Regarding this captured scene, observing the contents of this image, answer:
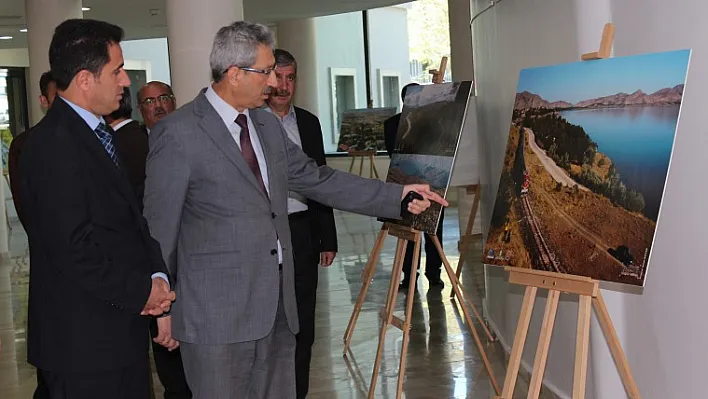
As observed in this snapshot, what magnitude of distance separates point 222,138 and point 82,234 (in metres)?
0.66

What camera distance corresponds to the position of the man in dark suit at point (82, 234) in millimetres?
2959

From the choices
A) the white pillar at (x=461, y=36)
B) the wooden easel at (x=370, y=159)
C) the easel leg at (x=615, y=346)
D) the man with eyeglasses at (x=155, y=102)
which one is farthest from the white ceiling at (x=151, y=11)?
the easel leg at (x=615, y=346)

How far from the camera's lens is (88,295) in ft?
9.96

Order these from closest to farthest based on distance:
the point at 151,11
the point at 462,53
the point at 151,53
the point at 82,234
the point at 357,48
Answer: the point at 82,234 → the point at 462,53 → the point at 151,11 → the point at 357,48 → the point at 151,53

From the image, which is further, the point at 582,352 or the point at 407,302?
the point at 407,302

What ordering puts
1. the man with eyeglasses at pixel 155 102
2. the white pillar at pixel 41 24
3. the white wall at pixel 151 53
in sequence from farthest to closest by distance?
1. the white wall at pixel 151 53
2. the white pillar at pixel 41 24
3. the man with eyeglasses at pixel 155 102

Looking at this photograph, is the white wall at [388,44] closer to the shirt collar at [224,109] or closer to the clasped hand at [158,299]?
the shirt collar at [224,109]

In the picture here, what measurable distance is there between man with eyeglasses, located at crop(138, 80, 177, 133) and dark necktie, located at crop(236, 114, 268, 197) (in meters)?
1.94

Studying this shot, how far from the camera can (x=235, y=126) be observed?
3506 mm

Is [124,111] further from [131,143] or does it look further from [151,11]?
[151,11]

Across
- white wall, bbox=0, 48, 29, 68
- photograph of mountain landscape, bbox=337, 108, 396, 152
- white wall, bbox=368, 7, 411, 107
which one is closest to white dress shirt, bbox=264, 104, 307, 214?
photograph of mountain landscape, bbox=337, 108, 396, 152

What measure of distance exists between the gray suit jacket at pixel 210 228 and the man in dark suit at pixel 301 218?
1.47 meters

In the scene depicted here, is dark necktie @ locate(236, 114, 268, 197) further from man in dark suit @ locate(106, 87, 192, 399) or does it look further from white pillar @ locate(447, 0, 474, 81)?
white pillar @ locate(447, 0, 474, 81)

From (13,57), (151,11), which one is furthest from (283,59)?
(13,57)
